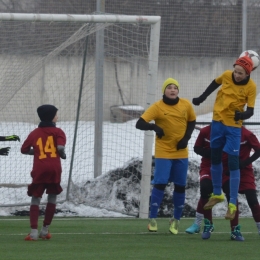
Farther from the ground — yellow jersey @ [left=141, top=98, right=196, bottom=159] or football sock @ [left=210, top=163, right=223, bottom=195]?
yellow jersey @ [left=141, top=98, right=196, bottom=159]

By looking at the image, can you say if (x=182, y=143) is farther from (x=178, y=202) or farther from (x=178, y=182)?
(x=178, y=202)

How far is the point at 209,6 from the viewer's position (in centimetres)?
1520

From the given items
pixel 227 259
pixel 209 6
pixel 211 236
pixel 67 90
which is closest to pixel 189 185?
pixel 67 90

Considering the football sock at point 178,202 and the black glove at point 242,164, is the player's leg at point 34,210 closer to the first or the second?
the football sock at point 178,202

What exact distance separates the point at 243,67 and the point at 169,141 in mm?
1400

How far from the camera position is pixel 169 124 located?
31.7ft

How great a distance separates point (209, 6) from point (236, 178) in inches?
274

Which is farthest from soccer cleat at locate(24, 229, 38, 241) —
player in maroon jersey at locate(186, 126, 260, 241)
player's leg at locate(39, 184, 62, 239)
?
player in maroon jersey at locate(186, 126, 260, 241)

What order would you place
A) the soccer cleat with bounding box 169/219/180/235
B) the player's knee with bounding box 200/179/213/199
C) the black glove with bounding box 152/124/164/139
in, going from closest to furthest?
1. the player's knee with bounding box 200/179/213/199
2. the black glove with bounding box 152/124/164/139
3. the soccer cleat with bounding box 169/219/180/235

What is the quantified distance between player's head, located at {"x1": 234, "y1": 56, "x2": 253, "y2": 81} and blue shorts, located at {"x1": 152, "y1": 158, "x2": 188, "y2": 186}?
54.2 inches

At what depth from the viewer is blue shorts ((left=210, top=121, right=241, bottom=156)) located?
28.8 ft

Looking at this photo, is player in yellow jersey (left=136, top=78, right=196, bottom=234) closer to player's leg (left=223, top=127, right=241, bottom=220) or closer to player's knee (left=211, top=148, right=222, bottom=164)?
player's knee (left=211, top=148, right=222, bottom=164)

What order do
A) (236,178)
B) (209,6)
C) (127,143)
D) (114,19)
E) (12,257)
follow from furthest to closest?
1. (209,6)
2. (127,143)
3. (114,19)
4. (236,178)
5. (12,257)

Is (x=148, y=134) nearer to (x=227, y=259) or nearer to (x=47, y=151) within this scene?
(x=47, y=151)
